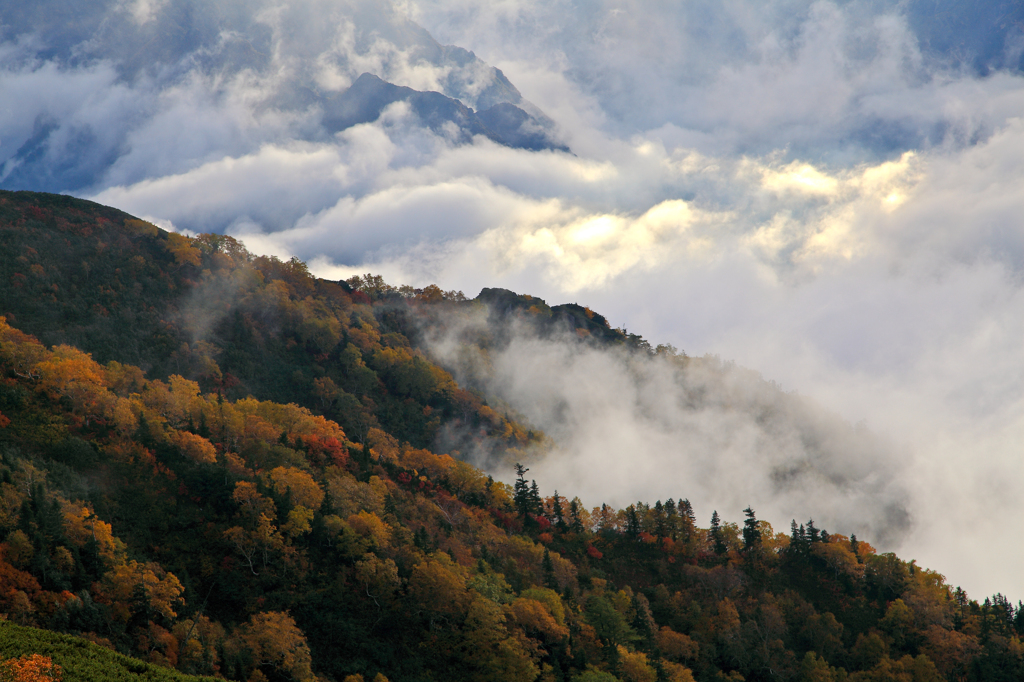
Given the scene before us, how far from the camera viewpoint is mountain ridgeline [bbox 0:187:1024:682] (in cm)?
8325

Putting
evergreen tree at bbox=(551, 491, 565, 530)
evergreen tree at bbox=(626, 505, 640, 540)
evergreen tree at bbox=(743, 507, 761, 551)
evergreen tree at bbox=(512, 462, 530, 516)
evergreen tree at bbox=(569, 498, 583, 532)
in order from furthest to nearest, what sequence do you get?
evergreen tree at bbox=(512, 462, 530, 516) → evergreen tree at bbox=(551, 491, 565, 530) → evergreen tree at bbox=(569, 498, 583, 532) → evergreen tree at bbox=(626, 505, 640, 540) → evergreen tree at bbox=(743, 507, 761, 551)

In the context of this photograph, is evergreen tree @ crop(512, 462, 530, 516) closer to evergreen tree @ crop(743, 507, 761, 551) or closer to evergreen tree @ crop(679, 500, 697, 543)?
evergreen tree @ crop(679, 500, 697, 543)

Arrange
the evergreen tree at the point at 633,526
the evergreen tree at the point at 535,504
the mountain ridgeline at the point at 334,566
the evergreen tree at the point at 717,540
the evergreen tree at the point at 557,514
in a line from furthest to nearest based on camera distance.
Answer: the evergreen tree at the point at 535,504, the evergreen tree at the point at 557,514, the evergreen tree at the point at 633,526, the evergreen tree at the point at 717,540, the mountain ridgeline at the point at 334,566

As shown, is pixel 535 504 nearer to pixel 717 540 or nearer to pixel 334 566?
pixel 717 540

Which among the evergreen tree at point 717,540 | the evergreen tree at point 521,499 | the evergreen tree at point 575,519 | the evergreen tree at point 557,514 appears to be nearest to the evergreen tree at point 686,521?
the evergreen tree at point 717,540

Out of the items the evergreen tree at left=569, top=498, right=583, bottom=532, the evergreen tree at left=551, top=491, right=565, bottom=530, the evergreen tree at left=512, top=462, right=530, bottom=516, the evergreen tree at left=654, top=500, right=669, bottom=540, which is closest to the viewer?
the evergreen tree at left=654, top=500, right=669, bottom=540

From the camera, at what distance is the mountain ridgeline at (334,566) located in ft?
273

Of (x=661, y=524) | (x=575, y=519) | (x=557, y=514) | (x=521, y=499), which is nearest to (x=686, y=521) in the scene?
(x=661, y=524)

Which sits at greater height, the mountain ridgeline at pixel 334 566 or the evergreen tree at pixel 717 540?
the evergreen tree at pixel 717 540

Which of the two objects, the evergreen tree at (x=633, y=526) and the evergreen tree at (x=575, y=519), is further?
the evergreen tree at (x=575, y=519)

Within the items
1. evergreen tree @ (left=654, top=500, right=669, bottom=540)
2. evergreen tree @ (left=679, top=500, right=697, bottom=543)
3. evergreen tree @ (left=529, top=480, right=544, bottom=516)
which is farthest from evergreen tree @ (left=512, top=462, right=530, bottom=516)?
evergreen tree @ (left=679, top=500, right=697, bottom=543)

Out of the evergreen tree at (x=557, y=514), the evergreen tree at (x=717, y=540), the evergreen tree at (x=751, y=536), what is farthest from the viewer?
the evergreen tree at (x=557, y=514)

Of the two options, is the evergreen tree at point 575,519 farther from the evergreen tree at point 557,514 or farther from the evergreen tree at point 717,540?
the evergreen tree at point 717,540

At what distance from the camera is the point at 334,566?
103m
